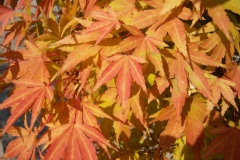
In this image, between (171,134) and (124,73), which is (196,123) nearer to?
(171,134)

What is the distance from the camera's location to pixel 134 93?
0.82 metres

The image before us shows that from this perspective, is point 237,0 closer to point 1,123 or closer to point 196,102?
point 196,102

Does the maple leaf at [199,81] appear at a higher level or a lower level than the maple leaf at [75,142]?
higher

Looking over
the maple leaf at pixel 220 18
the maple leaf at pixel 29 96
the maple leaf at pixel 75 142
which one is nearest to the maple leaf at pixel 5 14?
the maple leaf at pixel 29 96

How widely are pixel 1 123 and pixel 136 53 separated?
7.82 feet

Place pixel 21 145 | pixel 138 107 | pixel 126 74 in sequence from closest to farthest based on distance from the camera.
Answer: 1. pixel 126 74
2. pixel 138 107
3. pixel 21 145

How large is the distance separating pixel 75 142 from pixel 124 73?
0.79 ft

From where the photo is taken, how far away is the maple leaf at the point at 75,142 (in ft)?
2.35

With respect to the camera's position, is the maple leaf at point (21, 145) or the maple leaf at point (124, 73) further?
the maple leaf at point (21, 145)

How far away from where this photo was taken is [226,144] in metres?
0.83

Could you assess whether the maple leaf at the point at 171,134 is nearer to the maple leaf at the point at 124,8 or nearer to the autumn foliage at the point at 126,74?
the autumn foliage at the point at 126,74

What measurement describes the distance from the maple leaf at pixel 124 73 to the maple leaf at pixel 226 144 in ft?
1.07

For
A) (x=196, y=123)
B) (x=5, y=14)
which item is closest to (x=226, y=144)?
(x=196, y=123)

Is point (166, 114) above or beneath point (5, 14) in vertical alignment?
beneath
